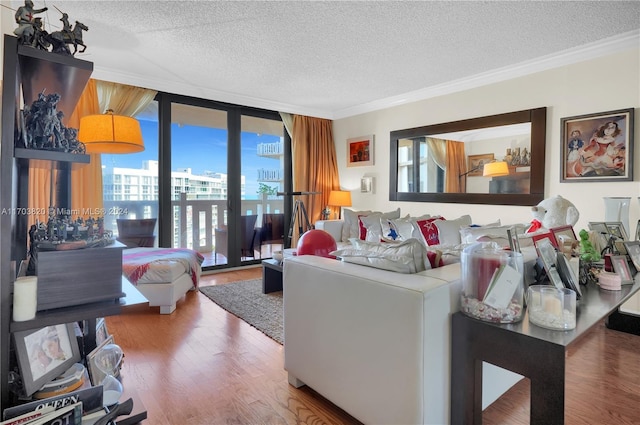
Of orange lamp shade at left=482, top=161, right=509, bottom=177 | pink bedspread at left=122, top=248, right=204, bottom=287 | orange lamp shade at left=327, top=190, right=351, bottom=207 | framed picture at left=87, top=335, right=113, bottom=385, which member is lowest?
framed picture at left=87, top=335, right=113, bottom=385

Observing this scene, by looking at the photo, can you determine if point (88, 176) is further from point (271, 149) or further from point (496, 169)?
point (496, 169)

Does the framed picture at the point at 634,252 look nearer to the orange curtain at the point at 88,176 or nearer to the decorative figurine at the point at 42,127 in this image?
the decorative figurine at the point at 42,127

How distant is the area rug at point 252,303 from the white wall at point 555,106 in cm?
231

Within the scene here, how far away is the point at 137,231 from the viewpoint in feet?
14.4

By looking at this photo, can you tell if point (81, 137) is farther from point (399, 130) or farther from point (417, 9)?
point (399, 130)

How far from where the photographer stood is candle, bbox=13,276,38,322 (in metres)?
0.94

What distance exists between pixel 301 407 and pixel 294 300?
53 cm

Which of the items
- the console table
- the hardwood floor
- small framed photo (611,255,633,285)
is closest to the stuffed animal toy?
small framed photo (611,255,633,285)

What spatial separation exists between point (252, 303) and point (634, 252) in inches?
116

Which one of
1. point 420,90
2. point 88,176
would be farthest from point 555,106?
point 88,176

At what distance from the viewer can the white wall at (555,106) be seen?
10.1 feet

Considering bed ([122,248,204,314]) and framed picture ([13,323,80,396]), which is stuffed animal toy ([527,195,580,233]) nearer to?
framed picture ([13,323,80,396])

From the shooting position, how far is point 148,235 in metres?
4.43

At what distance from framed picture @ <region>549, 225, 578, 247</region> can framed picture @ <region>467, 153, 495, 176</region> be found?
80.1 inches
